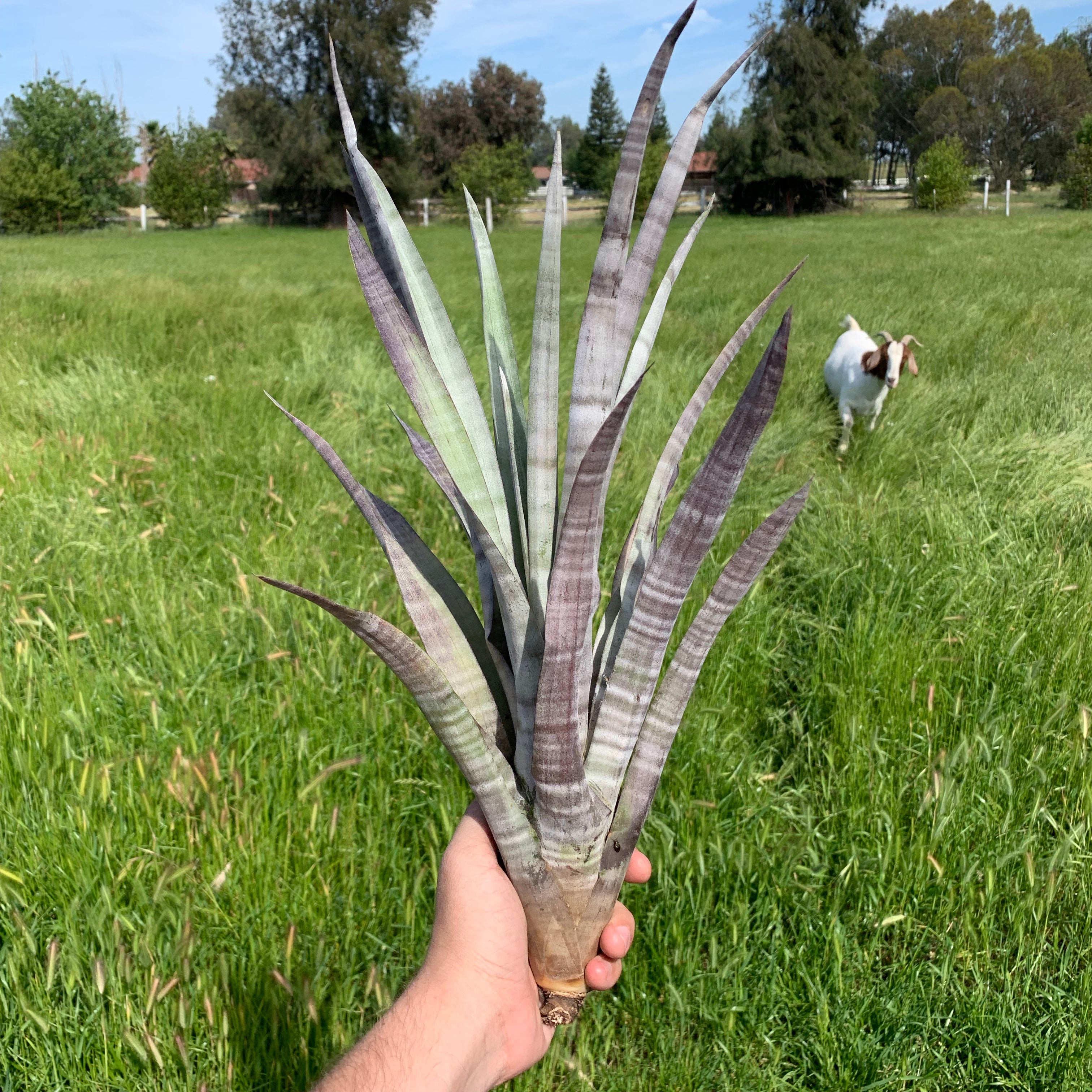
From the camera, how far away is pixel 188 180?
36.0 m

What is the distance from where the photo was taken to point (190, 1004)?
143 centimetres

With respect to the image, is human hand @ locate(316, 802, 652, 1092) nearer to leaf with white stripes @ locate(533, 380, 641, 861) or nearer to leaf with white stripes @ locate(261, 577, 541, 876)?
leaf with white stripes @ locate(261, 577, 541, 876)

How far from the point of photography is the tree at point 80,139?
38.3 meters

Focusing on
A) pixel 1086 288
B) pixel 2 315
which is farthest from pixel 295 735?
pixel 1086 288

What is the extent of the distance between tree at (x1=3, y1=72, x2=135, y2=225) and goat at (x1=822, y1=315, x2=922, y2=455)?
40.5 meters

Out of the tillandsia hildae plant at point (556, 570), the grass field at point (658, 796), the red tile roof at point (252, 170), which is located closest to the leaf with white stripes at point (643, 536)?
the tillandsia hildae plant at point (556, 570)

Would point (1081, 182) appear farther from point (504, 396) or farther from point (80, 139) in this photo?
point (80, 139)

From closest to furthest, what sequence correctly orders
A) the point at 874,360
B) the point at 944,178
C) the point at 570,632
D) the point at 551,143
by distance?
the point at 570,632 < the point at 874,360 < the point at 944,178 < the point at 551,143

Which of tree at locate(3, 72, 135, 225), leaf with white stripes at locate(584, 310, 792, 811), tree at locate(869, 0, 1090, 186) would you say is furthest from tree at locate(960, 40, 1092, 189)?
leaf with white stripes at locate(584, 310, 792, 811)

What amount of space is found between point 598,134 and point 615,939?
65.9m

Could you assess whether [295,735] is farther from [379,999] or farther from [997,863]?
[997,863]

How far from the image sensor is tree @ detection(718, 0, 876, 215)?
32406 millimetres

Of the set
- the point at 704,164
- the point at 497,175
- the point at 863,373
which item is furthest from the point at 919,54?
the point at 863,373

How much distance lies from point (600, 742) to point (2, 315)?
7211 mm
